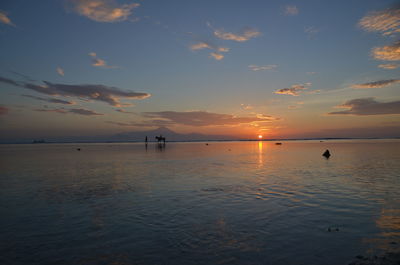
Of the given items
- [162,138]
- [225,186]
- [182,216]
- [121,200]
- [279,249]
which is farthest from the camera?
[162,138]

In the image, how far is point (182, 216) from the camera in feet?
47.8

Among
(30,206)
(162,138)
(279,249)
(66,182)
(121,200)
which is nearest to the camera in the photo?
(279,249)

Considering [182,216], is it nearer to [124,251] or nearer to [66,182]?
[124,251]

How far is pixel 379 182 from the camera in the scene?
79.5 feet

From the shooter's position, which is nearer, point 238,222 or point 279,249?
point 279,249

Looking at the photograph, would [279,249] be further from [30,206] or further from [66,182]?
[66,182]

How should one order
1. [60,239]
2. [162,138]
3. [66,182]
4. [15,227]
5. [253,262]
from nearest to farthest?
[253,262]
[60,239]
[15,227]
[66,182]
[162,138]

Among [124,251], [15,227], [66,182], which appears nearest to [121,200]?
[15,227]

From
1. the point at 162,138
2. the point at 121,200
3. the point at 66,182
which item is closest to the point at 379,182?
the point at 121,200

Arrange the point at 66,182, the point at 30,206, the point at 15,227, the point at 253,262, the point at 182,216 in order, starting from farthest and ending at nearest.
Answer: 1. the point at 66,182
2. the point at 30,206
3. the point at 182,216
4. the point at 15,227
5. the point at 253,262

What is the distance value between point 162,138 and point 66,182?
153 metres

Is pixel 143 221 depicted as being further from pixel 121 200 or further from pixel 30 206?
pixel 30 206

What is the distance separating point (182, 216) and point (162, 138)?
6549 inches

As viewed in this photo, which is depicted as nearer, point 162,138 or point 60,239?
point 60,239
